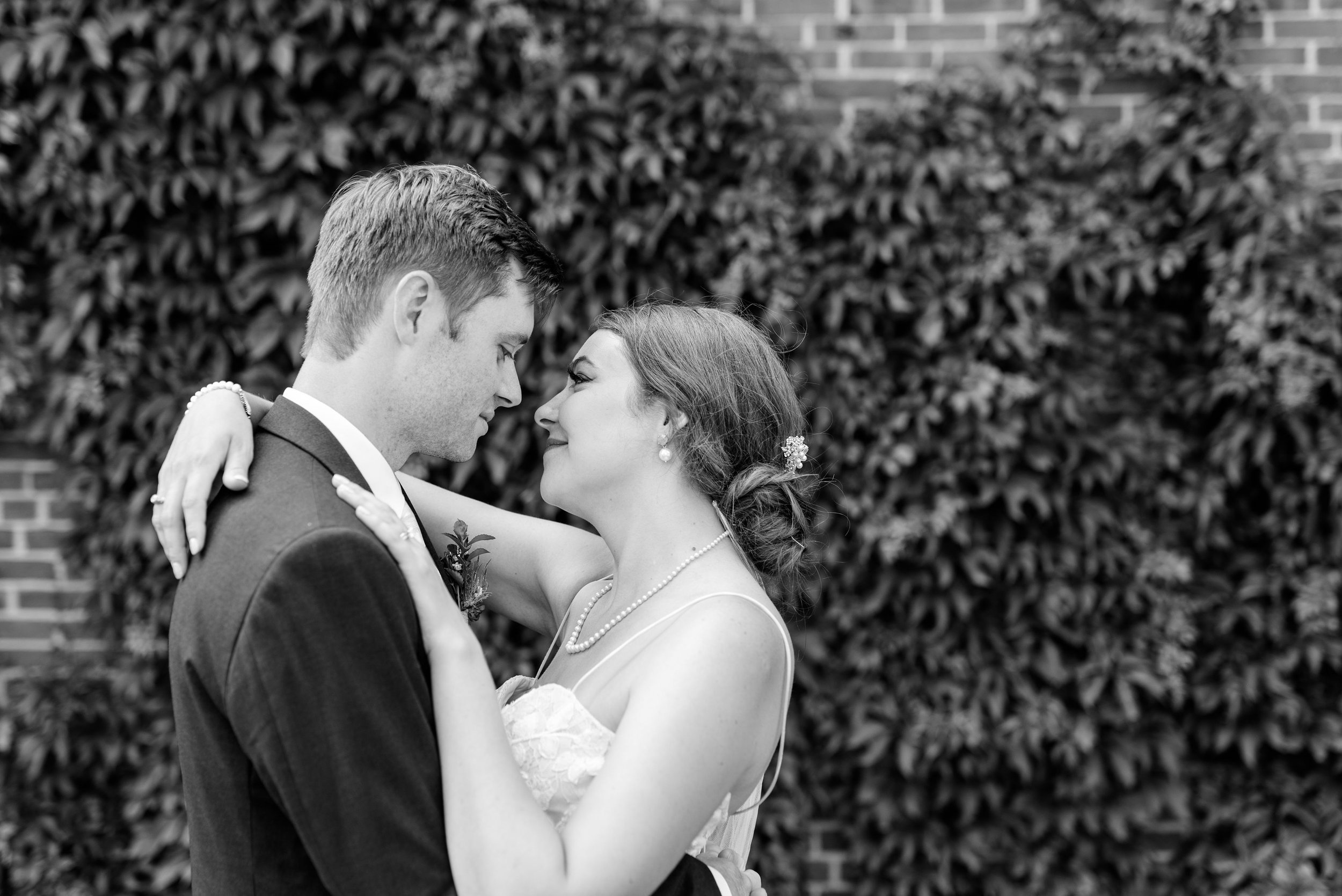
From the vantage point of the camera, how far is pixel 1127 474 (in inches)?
145

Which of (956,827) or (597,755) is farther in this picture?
(956,827)

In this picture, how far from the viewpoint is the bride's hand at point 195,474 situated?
1.75 meters

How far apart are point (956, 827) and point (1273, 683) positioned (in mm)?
1127

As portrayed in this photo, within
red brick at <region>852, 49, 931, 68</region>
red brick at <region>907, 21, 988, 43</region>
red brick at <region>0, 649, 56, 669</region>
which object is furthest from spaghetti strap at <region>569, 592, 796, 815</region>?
red brick at <region>0, 649, 56, 669</region>

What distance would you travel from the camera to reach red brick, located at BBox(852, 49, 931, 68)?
373 cm

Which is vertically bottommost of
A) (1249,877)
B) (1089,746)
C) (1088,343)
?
(1249,877)

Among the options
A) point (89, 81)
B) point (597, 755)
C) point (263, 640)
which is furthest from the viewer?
point (89, 81)

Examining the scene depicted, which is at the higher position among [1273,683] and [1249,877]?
[1273,683]

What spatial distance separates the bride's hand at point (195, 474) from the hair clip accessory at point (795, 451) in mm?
1099

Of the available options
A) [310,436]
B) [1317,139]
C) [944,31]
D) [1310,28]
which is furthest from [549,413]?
[1310,28]

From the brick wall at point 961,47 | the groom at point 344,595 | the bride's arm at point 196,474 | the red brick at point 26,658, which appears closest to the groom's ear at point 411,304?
the groom at point 344,595

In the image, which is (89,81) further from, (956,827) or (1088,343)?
(956,827)

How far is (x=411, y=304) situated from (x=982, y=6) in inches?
103

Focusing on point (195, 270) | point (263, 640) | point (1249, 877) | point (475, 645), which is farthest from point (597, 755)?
point (1249, 877)
